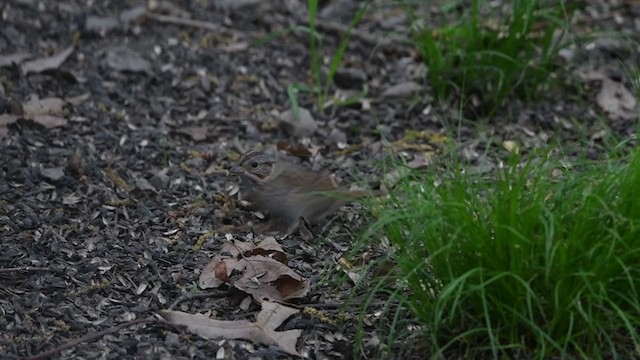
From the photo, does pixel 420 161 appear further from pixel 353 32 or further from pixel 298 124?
pixel 353 32

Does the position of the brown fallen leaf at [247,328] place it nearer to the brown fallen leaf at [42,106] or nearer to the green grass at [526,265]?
the green grass at [526,265]

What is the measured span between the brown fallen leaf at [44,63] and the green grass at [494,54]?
171cm

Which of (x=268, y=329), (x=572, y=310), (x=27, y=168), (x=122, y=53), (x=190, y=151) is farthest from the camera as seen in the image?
(x=122, y=53)

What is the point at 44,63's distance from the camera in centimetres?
552

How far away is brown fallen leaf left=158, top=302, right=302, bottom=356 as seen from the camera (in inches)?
142

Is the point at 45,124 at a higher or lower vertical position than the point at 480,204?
lower

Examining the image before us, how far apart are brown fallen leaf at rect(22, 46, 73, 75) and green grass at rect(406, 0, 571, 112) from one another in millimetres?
1706

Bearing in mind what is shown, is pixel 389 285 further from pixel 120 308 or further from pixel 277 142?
pixel 277 142

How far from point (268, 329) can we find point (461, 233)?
0.72m

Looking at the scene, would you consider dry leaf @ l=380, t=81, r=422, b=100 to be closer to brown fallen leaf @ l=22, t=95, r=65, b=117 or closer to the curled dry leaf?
brown fallen leaf @ l=22, t=95, r=65, b=117

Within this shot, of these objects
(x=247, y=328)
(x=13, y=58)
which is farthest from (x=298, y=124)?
(x=247, y=328)

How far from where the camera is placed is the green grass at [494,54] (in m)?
5.30

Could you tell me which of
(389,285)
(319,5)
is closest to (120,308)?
(389,285)

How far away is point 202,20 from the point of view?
251 inches
